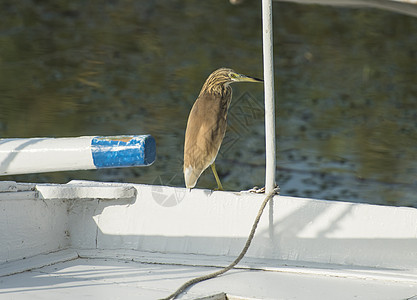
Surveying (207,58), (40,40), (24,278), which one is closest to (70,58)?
(40,40)

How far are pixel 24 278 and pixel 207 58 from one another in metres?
8.38

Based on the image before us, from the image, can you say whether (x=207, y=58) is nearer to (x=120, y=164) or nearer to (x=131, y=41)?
(x=131, y=41)

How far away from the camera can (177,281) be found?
2600 mm

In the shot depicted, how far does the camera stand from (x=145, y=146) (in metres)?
2.10

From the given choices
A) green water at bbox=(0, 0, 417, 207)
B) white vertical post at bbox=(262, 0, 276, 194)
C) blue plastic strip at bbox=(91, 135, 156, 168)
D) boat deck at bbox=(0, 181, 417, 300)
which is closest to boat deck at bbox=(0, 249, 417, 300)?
boat deck at bbox=(0, 181, 417, 300)

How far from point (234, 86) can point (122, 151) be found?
584 centimetres

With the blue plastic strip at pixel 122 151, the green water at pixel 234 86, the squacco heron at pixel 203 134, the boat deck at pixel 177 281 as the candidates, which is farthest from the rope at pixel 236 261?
the green water at pixel 234 86

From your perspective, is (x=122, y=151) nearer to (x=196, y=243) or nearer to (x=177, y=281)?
(x=177, y=281)

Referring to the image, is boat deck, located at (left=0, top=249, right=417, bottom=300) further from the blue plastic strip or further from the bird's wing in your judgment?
the blue plastic strip

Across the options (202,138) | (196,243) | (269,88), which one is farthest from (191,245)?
(269,88)

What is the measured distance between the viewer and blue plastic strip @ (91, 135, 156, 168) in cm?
209

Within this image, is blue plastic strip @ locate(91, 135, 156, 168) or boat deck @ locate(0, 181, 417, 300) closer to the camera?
blue plastic strip @ locate(91, 135, 156, 168)

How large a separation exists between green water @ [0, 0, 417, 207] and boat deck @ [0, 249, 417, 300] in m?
1.33

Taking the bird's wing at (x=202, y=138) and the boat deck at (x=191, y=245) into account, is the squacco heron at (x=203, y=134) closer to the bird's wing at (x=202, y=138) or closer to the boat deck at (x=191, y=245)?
the bird's wing at (x=202, y=138)
